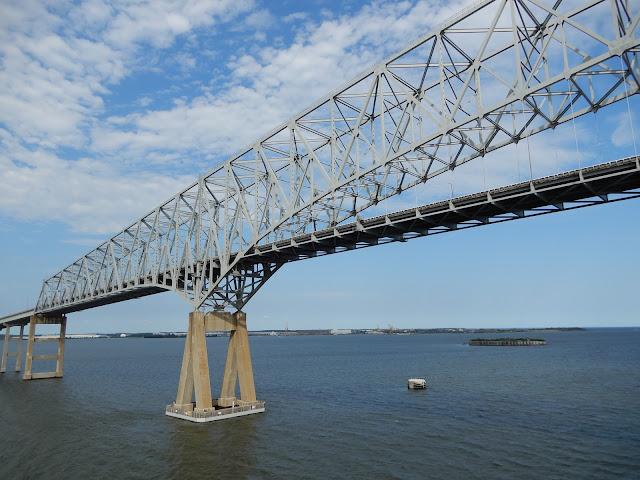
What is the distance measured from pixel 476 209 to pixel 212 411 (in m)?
26.1

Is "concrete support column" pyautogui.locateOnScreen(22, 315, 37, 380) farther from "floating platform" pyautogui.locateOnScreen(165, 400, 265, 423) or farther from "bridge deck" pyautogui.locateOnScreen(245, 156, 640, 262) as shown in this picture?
"bridge deck" pyautogui.locateOnScreen(245, 156, 640, 262)

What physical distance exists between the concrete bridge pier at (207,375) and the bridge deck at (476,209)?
21.8 feet

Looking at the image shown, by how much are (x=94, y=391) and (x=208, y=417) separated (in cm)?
2886

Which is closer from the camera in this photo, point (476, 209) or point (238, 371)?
point (476, 209)

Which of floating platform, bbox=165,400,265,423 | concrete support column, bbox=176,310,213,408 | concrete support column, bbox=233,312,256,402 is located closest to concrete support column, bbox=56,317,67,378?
floating platform, bbox=165,400,265,423

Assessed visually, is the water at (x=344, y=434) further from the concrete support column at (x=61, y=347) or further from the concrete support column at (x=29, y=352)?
the concrete support column at (x=61, y=347)

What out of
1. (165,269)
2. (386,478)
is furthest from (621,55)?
(165,269)

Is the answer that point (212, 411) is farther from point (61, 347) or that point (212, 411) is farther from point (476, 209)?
point (61, 347)

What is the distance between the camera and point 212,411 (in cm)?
3812

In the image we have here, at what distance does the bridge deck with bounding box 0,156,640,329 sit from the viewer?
837 inches

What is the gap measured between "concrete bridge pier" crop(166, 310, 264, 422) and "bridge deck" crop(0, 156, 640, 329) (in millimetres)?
6653

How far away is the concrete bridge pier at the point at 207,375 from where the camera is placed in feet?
126

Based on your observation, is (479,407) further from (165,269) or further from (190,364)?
(165,269)

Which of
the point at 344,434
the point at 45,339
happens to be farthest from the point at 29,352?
the point at 344,434
